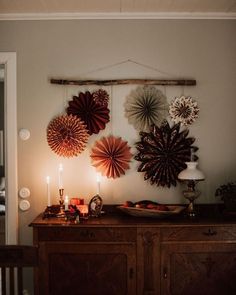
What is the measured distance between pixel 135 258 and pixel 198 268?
0.44 metres

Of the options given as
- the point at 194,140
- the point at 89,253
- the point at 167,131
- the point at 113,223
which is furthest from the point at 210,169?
the point at 89,253

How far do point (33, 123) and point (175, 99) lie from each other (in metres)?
1.17

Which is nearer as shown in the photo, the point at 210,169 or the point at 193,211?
the point at 193,211

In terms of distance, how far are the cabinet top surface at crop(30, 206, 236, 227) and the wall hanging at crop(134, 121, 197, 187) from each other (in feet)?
1.18

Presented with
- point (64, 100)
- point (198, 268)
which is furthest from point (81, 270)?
point (64, 100)

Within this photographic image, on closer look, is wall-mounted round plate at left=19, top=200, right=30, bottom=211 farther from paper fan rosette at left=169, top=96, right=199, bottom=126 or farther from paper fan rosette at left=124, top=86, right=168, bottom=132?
paper fan rosette at left=169, top=96, right=199, bottom=126

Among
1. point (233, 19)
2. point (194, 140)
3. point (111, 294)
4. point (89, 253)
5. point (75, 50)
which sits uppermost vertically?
point (233, 19)

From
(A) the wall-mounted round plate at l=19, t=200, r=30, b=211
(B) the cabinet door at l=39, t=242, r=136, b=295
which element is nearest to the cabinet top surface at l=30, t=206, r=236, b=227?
(B) the cabinet door at l=39, t=242, r=136, b=295

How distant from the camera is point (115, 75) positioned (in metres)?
2.89

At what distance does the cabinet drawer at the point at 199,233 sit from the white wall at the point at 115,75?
18.9 inches

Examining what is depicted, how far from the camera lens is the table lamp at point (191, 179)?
2.62 meters

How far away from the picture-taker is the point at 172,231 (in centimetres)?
244

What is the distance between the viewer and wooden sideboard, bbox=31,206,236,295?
2438 millimetres

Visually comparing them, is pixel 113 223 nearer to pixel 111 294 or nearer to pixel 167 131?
pixel 111 294
